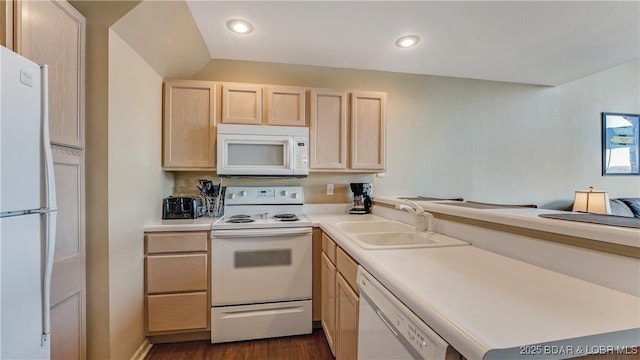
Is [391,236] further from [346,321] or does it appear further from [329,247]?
[346,321]

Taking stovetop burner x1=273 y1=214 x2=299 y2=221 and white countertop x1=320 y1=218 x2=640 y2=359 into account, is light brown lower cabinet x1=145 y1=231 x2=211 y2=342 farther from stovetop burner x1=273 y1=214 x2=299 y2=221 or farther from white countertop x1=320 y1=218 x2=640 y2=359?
white countertop x1=320 y1=218 x2=640 y2=359

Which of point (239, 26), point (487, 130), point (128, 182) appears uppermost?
point (239, 26)

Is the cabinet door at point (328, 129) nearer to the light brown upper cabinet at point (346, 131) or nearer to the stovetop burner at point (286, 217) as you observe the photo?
the light brown upper cabinet at point (346, 131)

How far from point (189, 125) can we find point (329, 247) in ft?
4.98

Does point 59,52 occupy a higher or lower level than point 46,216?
→ higher

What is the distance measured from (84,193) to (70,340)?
75 cm

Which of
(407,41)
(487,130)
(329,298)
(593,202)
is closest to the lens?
(329,298)

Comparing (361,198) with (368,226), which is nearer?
(368,226)

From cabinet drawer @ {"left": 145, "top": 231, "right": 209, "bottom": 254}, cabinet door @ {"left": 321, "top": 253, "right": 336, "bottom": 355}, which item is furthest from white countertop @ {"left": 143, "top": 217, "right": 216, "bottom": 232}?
cabinet door @ {"left": 321, "top": 253, "right": 336, "bottom": 355}

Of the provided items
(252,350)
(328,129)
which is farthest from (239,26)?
(252,350)

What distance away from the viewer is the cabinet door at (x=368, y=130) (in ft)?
7.86

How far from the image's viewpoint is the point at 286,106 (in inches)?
90.3

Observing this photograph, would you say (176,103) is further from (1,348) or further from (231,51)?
(1,348)

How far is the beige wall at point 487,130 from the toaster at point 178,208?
1.17m
